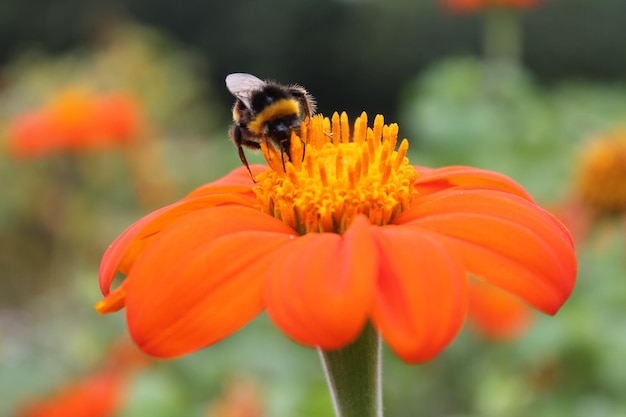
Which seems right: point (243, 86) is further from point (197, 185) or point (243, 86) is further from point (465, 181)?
point (197, 185)

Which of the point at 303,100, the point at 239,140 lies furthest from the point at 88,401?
the point at 303,100

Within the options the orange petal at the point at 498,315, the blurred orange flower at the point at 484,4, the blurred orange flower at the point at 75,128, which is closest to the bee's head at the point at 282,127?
the orange petal at the point at 498,315

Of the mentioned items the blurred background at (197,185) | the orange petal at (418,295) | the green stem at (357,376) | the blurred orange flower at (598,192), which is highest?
the orange petal at (418,295)

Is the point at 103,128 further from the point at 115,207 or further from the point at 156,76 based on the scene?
the point at 156,76

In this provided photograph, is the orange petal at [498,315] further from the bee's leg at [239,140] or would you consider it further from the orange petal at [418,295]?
the orange petal at [418,295]

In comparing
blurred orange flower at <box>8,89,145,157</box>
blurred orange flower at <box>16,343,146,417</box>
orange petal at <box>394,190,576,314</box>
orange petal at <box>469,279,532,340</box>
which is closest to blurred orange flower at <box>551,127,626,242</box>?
orange petal at <box>469,279,532,340</box>

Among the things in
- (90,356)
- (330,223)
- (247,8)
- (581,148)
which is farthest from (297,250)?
(247,8)
